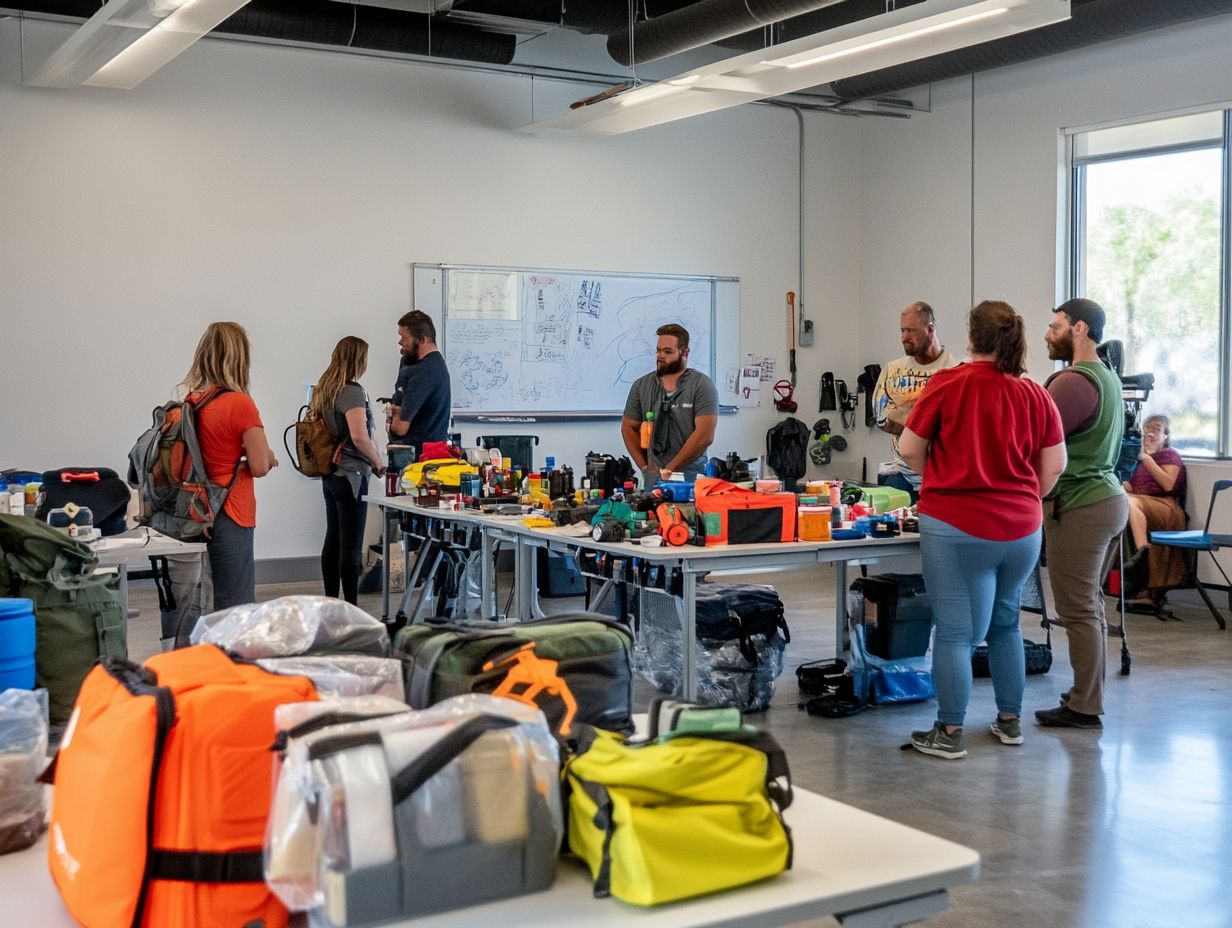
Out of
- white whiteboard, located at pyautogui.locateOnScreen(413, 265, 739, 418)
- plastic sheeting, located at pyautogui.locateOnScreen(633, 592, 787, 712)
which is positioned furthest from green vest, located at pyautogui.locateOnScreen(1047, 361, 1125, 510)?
white whiteboard, located at pyautogui.locateOnScreen(413, 265, 739, 418)

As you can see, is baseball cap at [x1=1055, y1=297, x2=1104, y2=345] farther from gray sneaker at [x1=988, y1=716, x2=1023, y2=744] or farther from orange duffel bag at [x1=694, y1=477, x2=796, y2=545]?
gray sneaker at [x1=988, y1=716, x2=1023, y2=744]

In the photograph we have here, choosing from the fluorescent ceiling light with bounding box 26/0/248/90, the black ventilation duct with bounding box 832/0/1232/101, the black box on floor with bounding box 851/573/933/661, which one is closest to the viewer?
the black box on floor with bounding box 851/573/933/661

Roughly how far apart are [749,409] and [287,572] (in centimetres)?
370

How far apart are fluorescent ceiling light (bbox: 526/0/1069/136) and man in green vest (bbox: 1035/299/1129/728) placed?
1.52m

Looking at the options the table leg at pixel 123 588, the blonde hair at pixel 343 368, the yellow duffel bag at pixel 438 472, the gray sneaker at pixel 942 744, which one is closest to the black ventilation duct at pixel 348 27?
the blonde hair at pixel 343 368

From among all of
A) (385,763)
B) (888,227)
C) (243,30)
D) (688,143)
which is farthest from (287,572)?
(385,763)

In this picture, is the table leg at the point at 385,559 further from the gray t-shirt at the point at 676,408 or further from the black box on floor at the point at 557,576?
the gray t-shirt at the point at 676,408

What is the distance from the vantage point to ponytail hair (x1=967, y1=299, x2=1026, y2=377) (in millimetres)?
4234

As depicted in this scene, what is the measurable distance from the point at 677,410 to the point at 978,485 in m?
2.33

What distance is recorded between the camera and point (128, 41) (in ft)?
20.7

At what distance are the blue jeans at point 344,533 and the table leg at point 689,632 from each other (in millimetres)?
2569

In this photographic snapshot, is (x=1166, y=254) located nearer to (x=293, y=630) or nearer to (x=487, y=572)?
(x=487, y=572)

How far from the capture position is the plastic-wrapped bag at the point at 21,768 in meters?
1.74

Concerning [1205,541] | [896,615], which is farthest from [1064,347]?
[1205,541]
